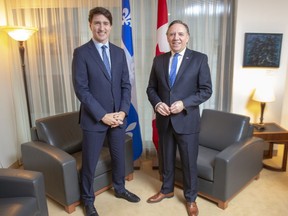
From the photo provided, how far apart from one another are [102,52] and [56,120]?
3.19ft

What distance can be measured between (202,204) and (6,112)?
2.45m

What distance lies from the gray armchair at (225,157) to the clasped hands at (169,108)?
23.4 inches

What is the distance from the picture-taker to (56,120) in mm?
2537

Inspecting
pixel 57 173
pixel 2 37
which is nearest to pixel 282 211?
pixel 57 173

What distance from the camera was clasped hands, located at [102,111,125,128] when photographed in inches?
77.4

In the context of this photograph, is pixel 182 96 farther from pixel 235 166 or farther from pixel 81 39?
pixel 81 39

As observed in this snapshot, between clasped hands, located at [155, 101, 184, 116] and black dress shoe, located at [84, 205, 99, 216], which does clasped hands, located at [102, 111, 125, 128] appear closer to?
clasped hands, located at [155, 101, 184, 116]

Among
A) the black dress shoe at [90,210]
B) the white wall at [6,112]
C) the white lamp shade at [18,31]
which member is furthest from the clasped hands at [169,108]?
the white wall at [6,112]

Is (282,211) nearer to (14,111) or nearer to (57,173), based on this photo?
(57,173)

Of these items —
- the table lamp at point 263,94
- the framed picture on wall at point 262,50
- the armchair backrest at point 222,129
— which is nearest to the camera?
the armchair backrest at point 222,129

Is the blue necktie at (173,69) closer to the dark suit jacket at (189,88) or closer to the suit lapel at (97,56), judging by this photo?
the dark suit jacket at (189,88)

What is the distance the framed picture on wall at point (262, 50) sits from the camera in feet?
9.54

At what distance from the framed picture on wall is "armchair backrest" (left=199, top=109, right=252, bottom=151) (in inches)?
31.6

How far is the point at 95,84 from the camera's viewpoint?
1957 millimetres
